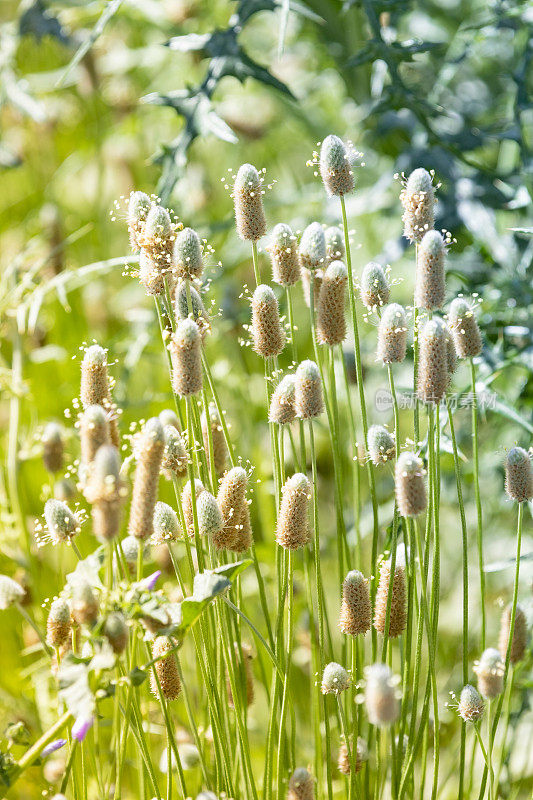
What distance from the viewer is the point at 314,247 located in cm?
66

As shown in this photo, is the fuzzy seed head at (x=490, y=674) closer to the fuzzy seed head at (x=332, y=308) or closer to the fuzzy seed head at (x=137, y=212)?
the fuzzy seed head at (x=332, y=308)

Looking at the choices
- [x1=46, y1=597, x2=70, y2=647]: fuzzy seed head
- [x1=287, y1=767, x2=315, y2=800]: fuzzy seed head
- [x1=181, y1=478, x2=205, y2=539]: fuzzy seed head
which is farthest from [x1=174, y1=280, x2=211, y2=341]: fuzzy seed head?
[x1=287, y1=767, x2=315, y2=800]: fuzzy seed head

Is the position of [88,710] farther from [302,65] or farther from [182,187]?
[302,65]

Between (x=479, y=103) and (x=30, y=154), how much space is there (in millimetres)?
919

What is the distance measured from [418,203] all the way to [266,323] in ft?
0.45

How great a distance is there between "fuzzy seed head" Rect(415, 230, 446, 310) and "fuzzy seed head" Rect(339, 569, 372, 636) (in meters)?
0.20

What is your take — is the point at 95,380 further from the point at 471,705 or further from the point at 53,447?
the point at 471,705

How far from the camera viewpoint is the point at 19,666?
4.14 ft

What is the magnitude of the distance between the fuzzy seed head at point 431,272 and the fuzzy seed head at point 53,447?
321mm

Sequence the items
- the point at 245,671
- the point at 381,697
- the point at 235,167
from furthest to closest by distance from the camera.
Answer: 1. the point at 235,167
2. the point at 245,671
3. the point at 381,697

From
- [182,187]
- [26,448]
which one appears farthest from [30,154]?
[26,448]

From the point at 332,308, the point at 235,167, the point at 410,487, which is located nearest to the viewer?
the point at 410,487

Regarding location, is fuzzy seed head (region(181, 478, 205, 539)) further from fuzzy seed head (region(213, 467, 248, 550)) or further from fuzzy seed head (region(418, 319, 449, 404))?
fuzzy seed head (region(418, 319, 449, 404))

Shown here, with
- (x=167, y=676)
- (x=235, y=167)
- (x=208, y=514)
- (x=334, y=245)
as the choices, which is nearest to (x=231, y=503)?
(x=208, y=514)
